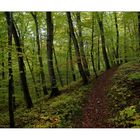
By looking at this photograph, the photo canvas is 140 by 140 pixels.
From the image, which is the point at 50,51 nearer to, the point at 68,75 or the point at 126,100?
the point at 126,100

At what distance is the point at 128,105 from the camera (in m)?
7.33

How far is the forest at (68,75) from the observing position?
23.8ft

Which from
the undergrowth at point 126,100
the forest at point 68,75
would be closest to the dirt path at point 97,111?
the forest at point 68,75

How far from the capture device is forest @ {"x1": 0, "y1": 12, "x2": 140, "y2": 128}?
725cm

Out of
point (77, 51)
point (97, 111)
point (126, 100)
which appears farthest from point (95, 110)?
point (77, 51)

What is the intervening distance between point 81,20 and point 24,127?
694cm

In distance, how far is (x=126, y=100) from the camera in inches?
302

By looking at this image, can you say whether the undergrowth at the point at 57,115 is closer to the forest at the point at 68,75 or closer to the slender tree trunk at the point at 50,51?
the forest at the point at 68,75

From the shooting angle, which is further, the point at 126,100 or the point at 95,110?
the point at 95,110

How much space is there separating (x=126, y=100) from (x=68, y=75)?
8509 mm

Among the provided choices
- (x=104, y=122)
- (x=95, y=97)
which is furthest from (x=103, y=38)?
(x=104, y=122)

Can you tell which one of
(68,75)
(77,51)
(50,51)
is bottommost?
(68,75)
